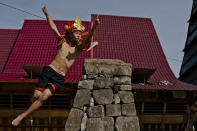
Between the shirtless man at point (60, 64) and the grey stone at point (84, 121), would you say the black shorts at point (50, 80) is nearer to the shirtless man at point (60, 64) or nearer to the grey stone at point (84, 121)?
the shirtless man at point (60, 64)

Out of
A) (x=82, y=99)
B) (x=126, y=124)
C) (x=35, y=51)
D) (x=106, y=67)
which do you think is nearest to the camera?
(x=126, y=124)

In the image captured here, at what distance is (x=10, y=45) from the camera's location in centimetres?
1150

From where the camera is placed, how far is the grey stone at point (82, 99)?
15.9 ft

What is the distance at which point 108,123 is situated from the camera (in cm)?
473

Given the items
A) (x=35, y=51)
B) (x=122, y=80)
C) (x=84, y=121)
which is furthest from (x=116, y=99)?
(x=35, y=51)

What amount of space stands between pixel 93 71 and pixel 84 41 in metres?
1.28

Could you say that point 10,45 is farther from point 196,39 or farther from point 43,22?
point 196,39

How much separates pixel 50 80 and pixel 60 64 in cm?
29

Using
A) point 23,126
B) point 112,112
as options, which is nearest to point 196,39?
point 23,126

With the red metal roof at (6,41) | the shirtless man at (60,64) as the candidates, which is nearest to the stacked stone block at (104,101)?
the shirtless man at (60,64)

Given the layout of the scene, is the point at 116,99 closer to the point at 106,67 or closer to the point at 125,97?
the point at 125,97

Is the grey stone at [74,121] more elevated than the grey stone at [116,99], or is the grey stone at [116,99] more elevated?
the grey stone at [116,99]

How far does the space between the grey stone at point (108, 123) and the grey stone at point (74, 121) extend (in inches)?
18.6

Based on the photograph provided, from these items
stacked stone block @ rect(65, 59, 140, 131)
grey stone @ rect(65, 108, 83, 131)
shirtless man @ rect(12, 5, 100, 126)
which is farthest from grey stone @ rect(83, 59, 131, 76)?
shirtless man @ rect(12, 5, 100, 126)
